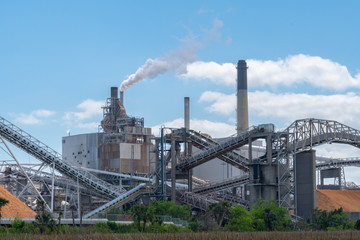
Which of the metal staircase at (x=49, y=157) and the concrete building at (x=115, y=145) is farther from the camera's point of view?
the concrete building at (x=115, y=145)

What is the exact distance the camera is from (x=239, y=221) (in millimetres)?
74062

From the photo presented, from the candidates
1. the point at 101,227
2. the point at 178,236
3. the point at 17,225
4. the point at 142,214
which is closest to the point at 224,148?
the point at 142,214

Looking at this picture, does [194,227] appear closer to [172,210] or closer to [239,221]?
[239,221]

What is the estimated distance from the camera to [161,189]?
311ft

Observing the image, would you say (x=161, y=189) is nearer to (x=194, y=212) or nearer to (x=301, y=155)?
(x=194, y=212)

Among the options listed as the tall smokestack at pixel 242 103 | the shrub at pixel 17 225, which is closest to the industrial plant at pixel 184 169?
the tall smokestack at pixel 242 103

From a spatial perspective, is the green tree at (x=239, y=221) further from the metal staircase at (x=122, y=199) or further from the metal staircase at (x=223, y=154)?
the metal staircase at (x=122, y=199)

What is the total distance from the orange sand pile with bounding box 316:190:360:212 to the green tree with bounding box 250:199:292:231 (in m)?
21.5

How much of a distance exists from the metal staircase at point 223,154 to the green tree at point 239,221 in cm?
1612

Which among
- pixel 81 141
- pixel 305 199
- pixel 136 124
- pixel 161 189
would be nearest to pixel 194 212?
pixel 161 189

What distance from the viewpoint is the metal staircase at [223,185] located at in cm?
9762

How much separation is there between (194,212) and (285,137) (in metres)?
19.5

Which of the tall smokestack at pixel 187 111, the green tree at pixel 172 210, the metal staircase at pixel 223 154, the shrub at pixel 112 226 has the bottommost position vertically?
the shrub at pixel 112 226

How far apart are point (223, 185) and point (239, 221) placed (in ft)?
83.0
